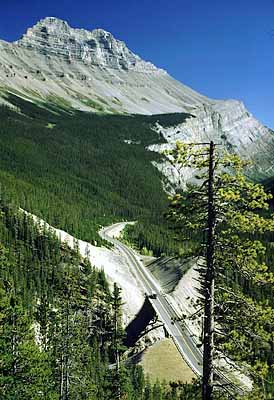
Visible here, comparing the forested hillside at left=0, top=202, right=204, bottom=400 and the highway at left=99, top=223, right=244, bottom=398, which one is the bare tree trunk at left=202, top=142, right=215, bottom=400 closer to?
A: the forested hillside at left=0, top=202, right=204, bottom=400

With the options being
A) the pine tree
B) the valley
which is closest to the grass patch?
the valley

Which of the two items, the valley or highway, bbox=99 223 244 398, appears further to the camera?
highway, bbox=99 223 244 398

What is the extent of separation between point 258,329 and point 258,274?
1.90 meters

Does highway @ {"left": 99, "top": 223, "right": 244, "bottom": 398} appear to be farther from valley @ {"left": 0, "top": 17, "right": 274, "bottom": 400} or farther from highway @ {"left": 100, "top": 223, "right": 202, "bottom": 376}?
valley @ {"left": 0, "top": 17, "right": 274, "bottom": 400}

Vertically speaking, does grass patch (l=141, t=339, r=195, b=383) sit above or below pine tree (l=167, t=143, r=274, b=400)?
below

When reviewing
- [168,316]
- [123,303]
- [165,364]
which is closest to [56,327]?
[123,303]

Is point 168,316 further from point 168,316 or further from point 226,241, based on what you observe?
point 226,241

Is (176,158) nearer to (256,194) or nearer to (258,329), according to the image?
(256,194)

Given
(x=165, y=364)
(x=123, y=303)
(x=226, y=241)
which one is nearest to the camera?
(x=226, y=241)

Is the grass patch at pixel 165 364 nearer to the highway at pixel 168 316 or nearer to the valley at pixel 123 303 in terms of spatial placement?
the valley at pixel 123 303

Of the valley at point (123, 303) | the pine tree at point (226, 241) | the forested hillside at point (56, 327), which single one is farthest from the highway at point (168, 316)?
the pine tree at point (226, 241)

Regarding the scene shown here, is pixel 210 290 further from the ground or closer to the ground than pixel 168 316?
closer to the ground

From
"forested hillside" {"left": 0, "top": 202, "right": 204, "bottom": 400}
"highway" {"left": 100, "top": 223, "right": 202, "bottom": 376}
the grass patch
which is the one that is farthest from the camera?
"highway" {"left": 100, "top": 223, "right": 202, "bottom": 376}

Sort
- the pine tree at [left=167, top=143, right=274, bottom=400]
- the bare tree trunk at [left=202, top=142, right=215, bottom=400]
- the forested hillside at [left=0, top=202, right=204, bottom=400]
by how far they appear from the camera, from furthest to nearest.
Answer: the forested hillside at [left=0, top=202, right=204, bottom=400] < the bare tree trunk at [left=202, top=142, right=215, bottom=400] < the pine tree at [left=167, top=143, right=274, bottom=400]
